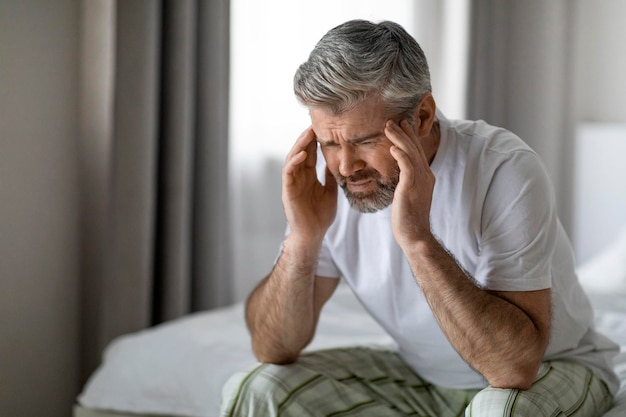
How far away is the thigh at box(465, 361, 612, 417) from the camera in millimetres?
1295

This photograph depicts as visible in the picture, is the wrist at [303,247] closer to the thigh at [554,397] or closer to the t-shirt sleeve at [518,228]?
the t-shirt sleeve at [518,228]

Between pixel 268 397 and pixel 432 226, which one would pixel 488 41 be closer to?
pixel 432 226

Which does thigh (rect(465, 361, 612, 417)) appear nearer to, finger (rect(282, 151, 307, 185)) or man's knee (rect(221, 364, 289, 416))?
man's knee (rect(221, 364, 289, 416))

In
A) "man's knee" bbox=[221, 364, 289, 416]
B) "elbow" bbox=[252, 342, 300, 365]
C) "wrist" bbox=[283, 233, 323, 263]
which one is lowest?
"man's knee" bbox=[221, 364, 289, 416]

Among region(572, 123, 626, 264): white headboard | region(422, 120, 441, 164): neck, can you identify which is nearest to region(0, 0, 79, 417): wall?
region(422, 120, 441, 164): neck

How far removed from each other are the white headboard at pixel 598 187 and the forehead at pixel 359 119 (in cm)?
245

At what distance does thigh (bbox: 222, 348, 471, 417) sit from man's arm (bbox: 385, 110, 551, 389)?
9.8 inches

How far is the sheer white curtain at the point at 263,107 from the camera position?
2.97 meters

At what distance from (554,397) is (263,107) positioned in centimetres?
188

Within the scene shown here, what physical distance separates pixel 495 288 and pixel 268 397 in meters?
0.42

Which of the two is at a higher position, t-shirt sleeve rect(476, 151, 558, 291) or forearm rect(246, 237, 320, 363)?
t-shirt sleeve rect(476, 151, 558, 291)

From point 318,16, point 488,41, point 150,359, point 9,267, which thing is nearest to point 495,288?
point 150,359

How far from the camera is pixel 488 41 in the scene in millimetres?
3934

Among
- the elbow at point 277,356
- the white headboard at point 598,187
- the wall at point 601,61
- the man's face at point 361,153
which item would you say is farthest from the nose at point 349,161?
the wall at point 601,61
